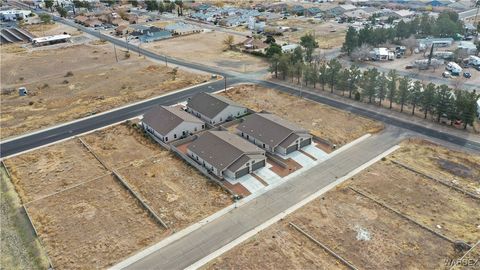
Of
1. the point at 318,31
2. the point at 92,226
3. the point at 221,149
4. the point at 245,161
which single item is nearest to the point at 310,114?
the point at 221,149

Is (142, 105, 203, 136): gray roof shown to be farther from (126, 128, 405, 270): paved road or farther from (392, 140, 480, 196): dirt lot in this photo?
(392, 140, 480, 196): dirt lot

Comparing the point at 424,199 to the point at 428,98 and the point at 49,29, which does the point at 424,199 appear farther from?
the point at 49,29

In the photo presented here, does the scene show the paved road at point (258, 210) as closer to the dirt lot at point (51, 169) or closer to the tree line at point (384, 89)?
the tree line at point (384, 89)

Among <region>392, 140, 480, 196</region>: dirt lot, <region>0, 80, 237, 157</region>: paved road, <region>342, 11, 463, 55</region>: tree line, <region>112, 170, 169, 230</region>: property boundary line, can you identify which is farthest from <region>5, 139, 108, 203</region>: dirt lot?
<region>342, 11, 463, 55</region>: tree line

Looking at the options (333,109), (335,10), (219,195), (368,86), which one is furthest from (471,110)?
(335,10)

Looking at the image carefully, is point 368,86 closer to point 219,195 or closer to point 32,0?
point 219,195

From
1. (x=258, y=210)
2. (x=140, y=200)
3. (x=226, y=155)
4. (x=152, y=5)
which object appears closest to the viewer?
(x=258, y=210)
